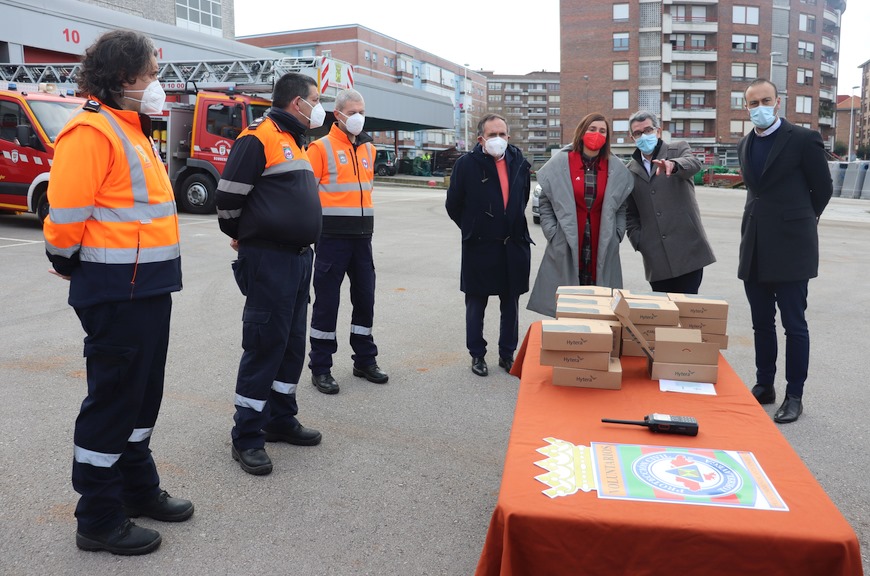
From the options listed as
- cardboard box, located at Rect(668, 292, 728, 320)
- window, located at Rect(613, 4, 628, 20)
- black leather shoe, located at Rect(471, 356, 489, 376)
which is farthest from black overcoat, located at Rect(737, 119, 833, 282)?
window, located at Rect(613, 4, 628, 20)

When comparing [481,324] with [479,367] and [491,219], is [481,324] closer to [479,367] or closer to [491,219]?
[479,367]

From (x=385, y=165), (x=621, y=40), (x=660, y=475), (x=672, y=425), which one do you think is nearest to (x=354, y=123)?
(x=672, y=425)

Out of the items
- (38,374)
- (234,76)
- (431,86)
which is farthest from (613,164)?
(431,86)

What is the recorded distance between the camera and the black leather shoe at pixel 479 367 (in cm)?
553

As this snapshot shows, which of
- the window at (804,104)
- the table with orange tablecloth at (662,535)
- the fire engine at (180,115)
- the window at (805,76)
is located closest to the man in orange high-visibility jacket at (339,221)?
the table with orange tablecloth at (662,535)

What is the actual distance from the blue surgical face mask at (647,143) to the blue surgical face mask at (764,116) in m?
0.70

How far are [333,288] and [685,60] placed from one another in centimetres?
7680

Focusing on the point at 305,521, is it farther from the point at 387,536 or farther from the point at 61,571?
the point at 61,571

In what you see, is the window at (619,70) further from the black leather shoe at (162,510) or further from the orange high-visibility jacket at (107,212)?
the black leather shoe at (162,510)

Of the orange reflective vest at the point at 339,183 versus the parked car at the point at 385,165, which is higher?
the parked car at the point at 385,165

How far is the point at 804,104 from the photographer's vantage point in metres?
78.1

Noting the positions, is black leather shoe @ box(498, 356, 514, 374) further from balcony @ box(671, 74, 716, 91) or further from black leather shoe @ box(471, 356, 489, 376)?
balcony @ box(671, 74, 716, 91)

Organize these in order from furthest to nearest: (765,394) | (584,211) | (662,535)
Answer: (584,211), (765,394), (662,535)

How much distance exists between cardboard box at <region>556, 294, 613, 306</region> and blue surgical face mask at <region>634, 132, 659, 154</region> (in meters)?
1.61
